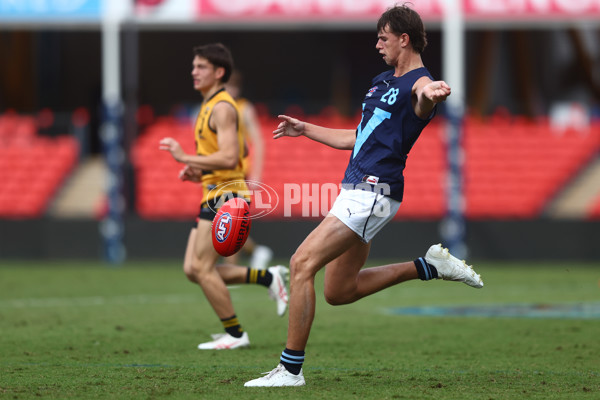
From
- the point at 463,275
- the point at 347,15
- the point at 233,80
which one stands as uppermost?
the point at 347,15

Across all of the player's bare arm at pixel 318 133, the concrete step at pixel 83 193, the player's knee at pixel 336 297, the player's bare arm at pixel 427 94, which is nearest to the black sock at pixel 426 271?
the player's knee at pixel 336 297

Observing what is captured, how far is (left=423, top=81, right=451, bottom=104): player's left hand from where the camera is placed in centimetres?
568

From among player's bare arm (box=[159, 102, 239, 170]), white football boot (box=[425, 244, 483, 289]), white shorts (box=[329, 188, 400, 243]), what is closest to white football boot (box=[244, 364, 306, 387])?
white shorts (box=[329, 188, 400, 243])

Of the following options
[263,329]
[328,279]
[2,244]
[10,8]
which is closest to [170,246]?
[2,244]

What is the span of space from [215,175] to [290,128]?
165 cm

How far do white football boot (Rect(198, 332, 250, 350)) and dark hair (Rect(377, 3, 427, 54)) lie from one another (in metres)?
2.95

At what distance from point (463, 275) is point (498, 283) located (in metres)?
7.60

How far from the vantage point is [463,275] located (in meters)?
6.78

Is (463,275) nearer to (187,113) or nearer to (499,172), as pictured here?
(499,172)

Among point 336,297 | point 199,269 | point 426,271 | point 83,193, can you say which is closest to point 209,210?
point 199,269

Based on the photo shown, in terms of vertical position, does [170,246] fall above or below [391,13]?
below

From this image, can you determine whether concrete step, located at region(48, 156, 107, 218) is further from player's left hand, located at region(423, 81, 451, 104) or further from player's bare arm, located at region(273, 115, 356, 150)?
player's left hand, located at region(423, 81, 451, 104)

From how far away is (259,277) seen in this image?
8.53 meters

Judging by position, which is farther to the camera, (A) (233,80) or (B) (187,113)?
(B) (187,113)
